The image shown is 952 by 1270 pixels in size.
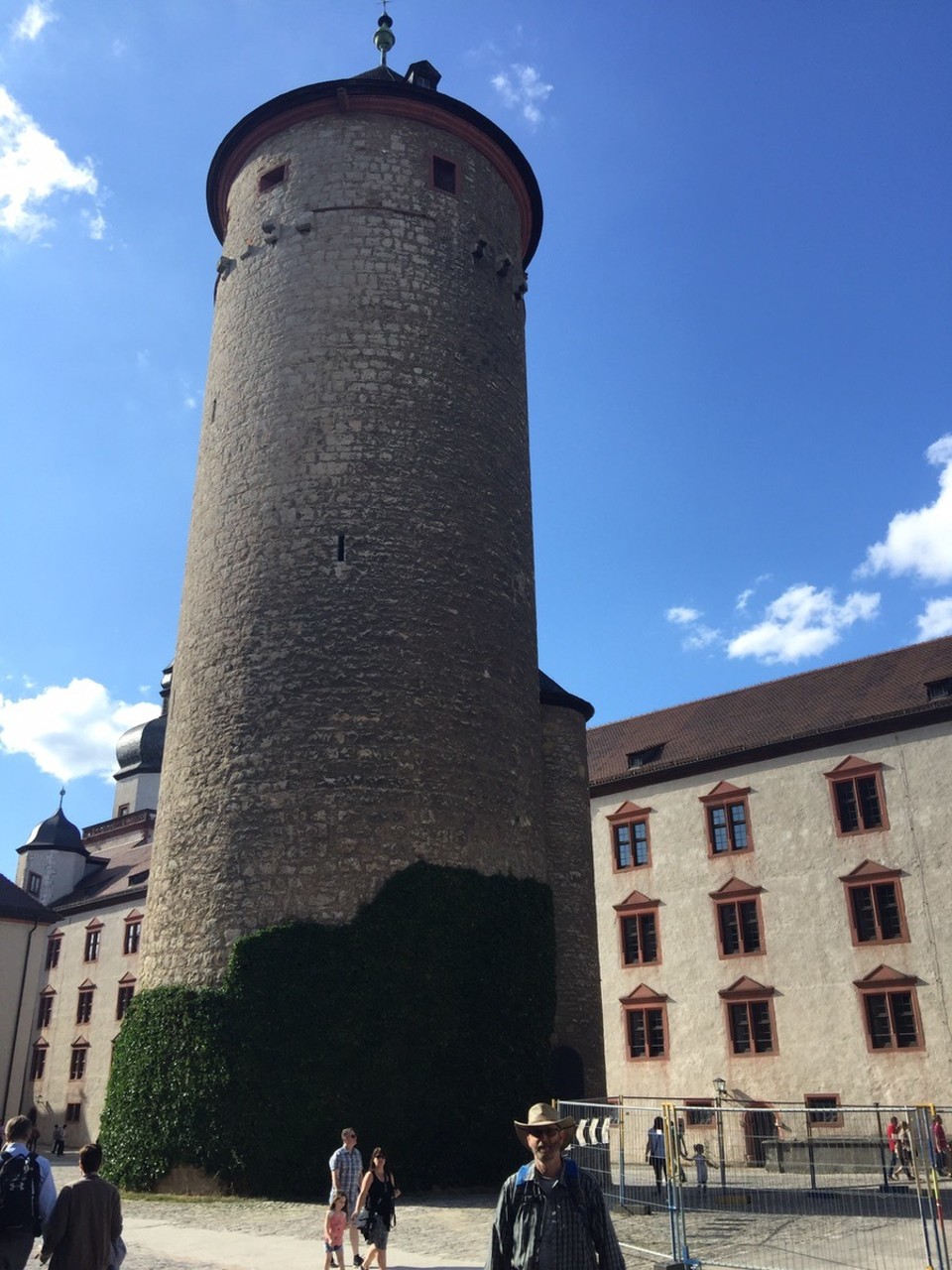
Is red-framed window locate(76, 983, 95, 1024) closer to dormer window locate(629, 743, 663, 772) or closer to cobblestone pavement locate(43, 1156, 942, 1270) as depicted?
dormer window locate(629, 743, 663, 772)

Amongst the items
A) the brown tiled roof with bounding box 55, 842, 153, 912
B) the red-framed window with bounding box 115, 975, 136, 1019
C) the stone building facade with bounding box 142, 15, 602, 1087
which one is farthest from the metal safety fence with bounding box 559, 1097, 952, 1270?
the brown tiled roof with bounding box 55, 842, 153, 912

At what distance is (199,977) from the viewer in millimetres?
14695

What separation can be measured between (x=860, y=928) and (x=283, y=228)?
1872cm

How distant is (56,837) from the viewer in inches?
1640

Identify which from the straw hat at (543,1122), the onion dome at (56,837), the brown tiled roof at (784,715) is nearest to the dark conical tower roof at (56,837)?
the onion dome at (56,837)

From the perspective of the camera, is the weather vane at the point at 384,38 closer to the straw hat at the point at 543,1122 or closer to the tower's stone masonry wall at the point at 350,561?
the tower's stone masonry wall at the point at 350,561

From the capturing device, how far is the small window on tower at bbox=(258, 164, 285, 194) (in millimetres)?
19875

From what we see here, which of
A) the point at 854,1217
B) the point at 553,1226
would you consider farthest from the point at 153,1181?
the point at 553,1226

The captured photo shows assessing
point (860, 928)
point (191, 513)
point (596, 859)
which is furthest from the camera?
point (596, 859)

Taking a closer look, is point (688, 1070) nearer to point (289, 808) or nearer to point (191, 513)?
point (289, 808)

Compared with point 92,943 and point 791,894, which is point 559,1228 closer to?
point 791,894

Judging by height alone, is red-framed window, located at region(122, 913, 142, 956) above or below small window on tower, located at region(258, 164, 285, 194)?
below

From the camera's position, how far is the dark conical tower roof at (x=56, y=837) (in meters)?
41.5

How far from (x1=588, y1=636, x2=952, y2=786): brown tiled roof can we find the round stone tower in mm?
10583
